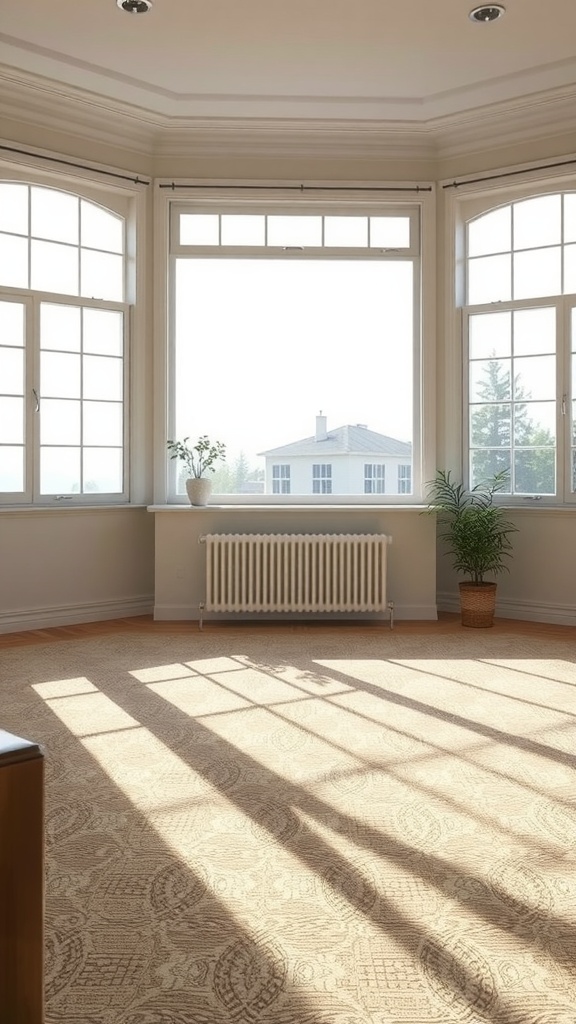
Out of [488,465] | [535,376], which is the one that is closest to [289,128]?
[535,376]

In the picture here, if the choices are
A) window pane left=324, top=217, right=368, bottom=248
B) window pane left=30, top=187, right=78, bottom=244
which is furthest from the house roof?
window pane left=30, top=187, right=78, bottom=244

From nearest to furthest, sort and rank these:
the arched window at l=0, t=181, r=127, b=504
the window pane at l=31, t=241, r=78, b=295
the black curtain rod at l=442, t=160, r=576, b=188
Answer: the arched window at l=0, t=181, r=127, b=504 → the window pane at l=31, t=241, r=78, b=295 → the black curtain rod at l=442, t=160, r=576, b=188

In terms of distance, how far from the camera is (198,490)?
20.1 feet

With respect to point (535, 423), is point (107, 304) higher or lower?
higher

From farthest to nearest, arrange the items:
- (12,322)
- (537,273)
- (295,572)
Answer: (537,273)
(295,572)
(12,322)

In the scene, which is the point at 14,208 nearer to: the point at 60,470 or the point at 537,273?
the point at 60,470

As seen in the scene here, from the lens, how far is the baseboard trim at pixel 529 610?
20.1ft

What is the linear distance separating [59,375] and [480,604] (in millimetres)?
3391

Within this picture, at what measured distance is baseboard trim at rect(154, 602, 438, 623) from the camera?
620cm

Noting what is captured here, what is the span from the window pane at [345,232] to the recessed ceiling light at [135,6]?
7.14 feet

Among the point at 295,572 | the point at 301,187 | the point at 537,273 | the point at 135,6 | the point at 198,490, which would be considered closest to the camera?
the point at 135,6

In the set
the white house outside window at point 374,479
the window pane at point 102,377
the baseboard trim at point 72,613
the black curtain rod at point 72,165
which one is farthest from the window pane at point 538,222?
the baseboard trim at point 72,613

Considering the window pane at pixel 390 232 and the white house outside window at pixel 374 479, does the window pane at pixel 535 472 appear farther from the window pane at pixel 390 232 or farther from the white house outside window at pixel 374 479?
the window pane at pixel 390 232

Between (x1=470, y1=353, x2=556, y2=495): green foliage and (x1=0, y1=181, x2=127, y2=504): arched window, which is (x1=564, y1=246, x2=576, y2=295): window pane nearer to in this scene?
(x1=470, y1=353, x2=556, y2=495): green foliage
